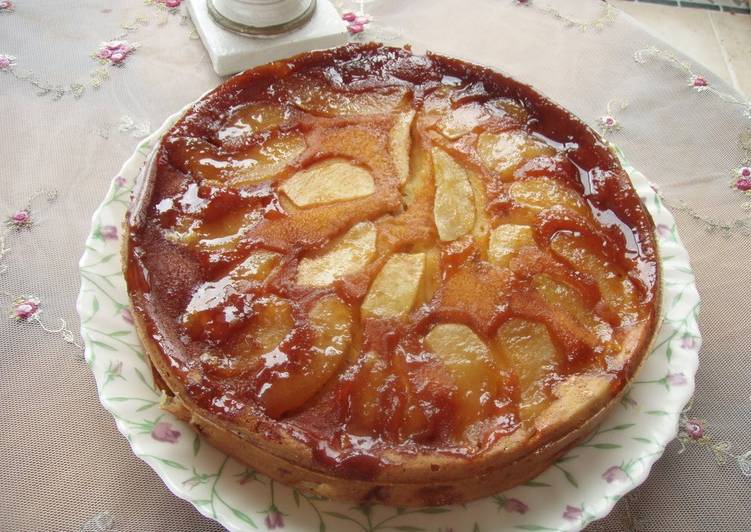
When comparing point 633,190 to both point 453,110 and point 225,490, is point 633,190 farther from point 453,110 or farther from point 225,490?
point 225,490

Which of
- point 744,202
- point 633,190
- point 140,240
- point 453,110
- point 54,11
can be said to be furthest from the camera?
point 54,11

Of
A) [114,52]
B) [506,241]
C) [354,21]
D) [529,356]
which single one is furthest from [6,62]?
[529,356]

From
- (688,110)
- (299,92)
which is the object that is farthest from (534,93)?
(688,110)

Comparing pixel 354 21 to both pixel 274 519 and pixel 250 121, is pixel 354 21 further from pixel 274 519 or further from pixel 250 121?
pixel 274 519

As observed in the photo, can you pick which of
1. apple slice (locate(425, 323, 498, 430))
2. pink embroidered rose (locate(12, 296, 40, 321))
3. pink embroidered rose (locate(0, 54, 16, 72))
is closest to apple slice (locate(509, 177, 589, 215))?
apple slice (locate(425, 323, 498, 430))

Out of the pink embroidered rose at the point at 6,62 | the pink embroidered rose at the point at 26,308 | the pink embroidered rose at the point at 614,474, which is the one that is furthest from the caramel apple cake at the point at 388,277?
the pink embroidered rose at the point at 6,62

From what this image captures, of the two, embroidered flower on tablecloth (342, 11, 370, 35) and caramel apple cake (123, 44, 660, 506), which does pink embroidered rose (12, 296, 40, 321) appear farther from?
embroidered flower on tablecloth (342, 11, 370, 35)
